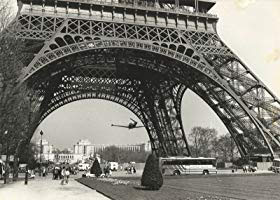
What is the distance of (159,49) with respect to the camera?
133 ft

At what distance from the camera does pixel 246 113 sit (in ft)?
138

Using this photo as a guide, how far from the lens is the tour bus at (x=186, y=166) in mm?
53875

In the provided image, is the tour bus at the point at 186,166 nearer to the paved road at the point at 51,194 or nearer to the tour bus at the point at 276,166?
the tour bus at the point at 276,166

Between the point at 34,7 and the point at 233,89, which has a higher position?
the point at 34,7

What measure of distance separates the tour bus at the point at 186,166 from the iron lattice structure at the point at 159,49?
10.8 metres

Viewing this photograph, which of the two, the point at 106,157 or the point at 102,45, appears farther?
the point at 106,157

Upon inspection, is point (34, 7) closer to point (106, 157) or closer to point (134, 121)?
point (134, 121)

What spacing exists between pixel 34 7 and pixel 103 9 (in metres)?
7.87

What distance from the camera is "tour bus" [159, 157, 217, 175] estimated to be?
5388 cm

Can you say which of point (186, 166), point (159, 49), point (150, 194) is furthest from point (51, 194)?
point (186, 166)

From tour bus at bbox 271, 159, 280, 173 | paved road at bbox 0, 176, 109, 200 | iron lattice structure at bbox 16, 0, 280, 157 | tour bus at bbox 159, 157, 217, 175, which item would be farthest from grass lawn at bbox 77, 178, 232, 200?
tour bus at bbox 159, 157, 217, 175

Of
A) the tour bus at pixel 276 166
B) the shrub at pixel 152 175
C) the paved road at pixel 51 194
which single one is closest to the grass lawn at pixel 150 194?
the shrub at pixel 152 175

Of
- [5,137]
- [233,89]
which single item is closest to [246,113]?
[233,89]

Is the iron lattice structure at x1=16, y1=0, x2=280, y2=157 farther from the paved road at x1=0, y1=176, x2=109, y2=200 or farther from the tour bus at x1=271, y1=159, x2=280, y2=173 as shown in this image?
the paved road at x1=0, y1=176, x2=109, y2=200
